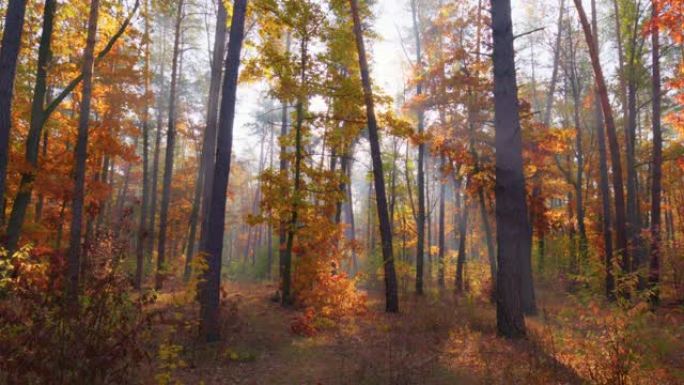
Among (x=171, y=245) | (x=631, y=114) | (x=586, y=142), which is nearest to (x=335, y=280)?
(x=631, y=114)

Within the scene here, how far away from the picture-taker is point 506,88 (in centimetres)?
759

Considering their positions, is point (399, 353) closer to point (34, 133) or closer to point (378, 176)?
point (378, 176)

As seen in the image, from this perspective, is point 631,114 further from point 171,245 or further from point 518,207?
point 171,245

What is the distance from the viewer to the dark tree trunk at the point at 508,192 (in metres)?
7.34

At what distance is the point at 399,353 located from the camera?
24.5 ft

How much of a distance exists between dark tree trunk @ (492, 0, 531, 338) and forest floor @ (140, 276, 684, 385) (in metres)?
0.62

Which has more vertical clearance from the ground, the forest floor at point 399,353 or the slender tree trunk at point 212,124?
the slender tree trunk at point 212,124

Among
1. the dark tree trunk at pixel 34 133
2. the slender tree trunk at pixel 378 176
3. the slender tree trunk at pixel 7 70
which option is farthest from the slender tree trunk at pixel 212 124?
the slender tree trunk at pixel 7 70

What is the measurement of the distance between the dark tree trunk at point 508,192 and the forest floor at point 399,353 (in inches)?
24.5

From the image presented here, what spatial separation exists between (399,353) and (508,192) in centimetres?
355

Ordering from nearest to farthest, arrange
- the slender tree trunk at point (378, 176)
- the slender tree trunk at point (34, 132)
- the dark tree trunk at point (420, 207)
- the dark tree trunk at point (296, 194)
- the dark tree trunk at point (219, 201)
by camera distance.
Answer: the dark tree trunk at point (219, 201), the slender tree trunk at point (34, 132), the slender tree trunk at point (378, 176), the dark tree trunk at point (296, 194), the dark tree trunk at point (420, 207)

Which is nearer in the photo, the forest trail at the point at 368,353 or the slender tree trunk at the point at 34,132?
the forest trail at the point at 368,353

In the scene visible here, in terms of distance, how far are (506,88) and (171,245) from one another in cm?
3126

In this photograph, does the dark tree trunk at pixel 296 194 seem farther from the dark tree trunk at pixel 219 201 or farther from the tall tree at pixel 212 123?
the dark tree trunk at pixel 219 201
